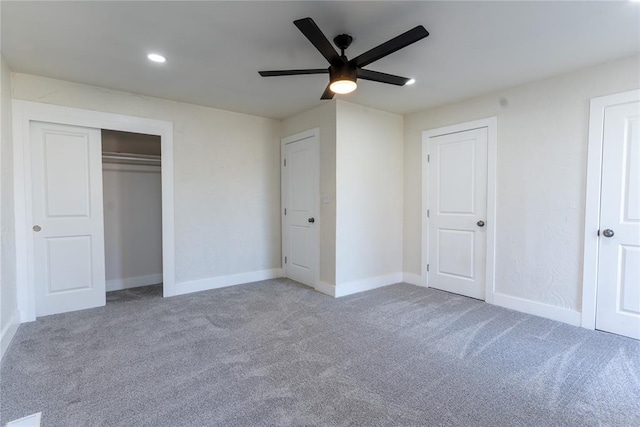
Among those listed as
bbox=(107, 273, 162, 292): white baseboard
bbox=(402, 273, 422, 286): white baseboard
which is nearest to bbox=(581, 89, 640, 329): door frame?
bbox=(402, 273, 422, 286): white baseboard

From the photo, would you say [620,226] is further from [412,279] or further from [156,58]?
[156,58]

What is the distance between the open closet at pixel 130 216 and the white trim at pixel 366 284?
2.76 metres

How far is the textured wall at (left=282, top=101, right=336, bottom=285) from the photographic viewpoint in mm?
3875

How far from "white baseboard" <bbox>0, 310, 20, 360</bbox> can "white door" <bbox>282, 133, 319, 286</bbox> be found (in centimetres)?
297

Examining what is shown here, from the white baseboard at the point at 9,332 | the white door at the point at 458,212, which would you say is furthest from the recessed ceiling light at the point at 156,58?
the white door at the point at 458,212

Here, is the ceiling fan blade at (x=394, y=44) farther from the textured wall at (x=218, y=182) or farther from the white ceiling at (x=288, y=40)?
the textured wall at (x=218, y=182)

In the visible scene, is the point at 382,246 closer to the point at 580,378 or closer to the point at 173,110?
the point at 580,378

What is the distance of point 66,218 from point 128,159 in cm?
121

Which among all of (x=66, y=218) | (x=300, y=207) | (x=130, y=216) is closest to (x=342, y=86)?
(x=300, y=207)

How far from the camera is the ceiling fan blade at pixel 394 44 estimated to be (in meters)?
1.83

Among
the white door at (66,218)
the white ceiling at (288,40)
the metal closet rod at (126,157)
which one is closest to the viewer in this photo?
the white ceiling at (288,40)

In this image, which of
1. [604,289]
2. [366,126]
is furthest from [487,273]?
[366,126]

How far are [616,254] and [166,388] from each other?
376 cm

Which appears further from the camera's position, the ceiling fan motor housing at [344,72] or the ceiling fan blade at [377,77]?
the ceiling fan blade at [377,77]
